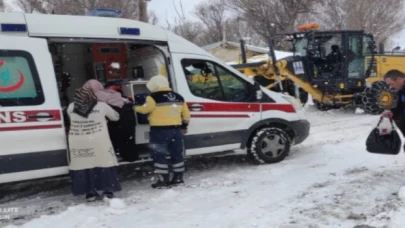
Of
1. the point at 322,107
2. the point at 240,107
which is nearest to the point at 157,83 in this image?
the point at 240,107

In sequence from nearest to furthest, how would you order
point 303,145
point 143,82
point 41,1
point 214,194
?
point 214,194, point 143,82, point 303,145, point 41,1

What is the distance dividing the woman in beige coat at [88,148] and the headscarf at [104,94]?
0.13 metres

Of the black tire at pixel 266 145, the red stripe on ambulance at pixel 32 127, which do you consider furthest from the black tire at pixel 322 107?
the red stripe on ambulance at pixel 32 127

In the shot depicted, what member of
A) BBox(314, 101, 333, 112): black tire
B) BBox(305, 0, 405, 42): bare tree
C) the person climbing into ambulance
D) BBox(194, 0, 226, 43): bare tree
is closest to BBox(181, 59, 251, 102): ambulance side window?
the person climbing into ambulance

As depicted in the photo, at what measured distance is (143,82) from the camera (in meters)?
7.28

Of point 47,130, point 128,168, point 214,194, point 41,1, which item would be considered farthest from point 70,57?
point 41,1

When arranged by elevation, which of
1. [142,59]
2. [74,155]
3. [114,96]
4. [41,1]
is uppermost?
[41,1]

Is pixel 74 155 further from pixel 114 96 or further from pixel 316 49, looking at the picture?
pixel 316 49

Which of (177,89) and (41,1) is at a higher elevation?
(41,1)

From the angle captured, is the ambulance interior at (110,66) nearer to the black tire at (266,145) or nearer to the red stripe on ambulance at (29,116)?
the red stripe on ambulance at (29,116)

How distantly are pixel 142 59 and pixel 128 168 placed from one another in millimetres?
1831

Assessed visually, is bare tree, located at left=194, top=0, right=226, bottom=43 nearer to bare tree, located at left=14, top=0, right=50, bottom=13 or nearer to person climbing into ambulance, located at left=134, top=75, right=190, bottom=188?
bare tree, located at left=14, top=0, right=50, bottom=13

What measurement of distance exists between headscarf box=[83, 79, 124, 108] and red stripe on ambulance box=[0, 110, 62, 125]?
1.74ft

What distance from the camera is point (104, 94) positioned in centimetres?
621
